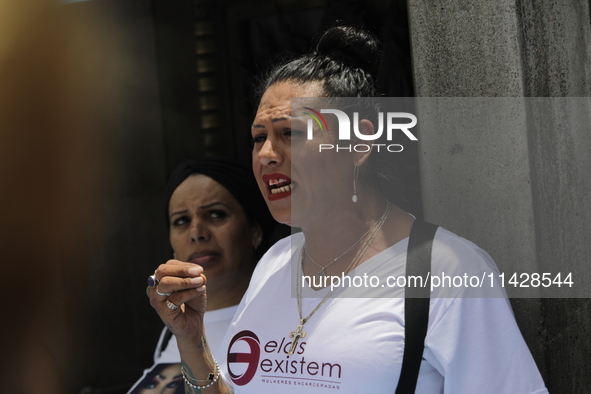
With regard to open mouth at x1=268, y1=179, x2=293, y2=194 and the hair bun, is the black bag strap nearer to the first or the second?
open mouth at x1=268, y1=179, x2=293, y2=194

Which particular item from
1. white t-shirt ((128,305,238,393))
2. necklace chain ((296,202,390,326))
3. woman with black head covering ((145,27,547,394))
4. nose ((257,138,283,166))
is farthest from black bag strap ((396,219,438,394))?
white t-shirt ((128,305,238,393))

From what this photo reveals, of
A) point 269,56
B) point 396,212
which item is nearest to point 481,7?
point 396,212

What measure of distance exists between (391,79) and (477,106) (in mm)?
857

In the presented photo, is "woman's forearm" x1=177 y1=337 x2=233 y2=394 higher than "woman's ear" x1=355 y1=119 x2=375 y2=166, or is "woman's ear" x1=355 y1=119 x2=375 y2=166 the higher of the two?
"woman's ear" x1=355 y1=119 x2=375 y2=166

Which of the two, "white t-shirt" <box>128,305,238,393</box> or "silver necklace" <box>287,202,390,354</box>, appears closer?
"silver necklace" <box>287,202,390,354</box>

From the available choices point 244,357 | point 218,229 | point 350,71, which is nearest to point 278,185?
point 350,71

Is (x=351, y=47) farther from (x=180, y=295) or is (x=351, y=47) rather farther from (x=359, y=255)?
(x=180, y=295)

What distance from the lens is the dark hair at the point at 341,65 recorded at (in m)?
2.01

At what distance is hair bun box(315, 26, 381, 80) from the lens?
2.04 meters

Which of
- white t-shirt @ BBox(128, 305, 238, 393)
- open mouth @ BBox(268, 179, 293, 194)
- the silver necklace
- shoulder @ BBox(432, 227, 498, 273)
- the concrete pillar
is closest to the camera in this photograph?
shoulder @ BBox(432, 227, 498, 273)

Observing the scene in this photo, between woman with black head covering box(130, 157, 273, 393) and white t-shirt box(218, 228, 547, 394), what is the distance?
0.96 metres

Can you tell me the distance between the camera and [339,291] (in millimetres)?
1910

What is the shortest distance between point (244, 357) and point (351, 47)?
1.01m

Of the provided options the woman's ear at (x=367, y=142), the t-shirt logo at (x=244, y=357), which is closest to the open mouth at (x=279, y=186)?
the woman's ear at (x=367, y=142)
